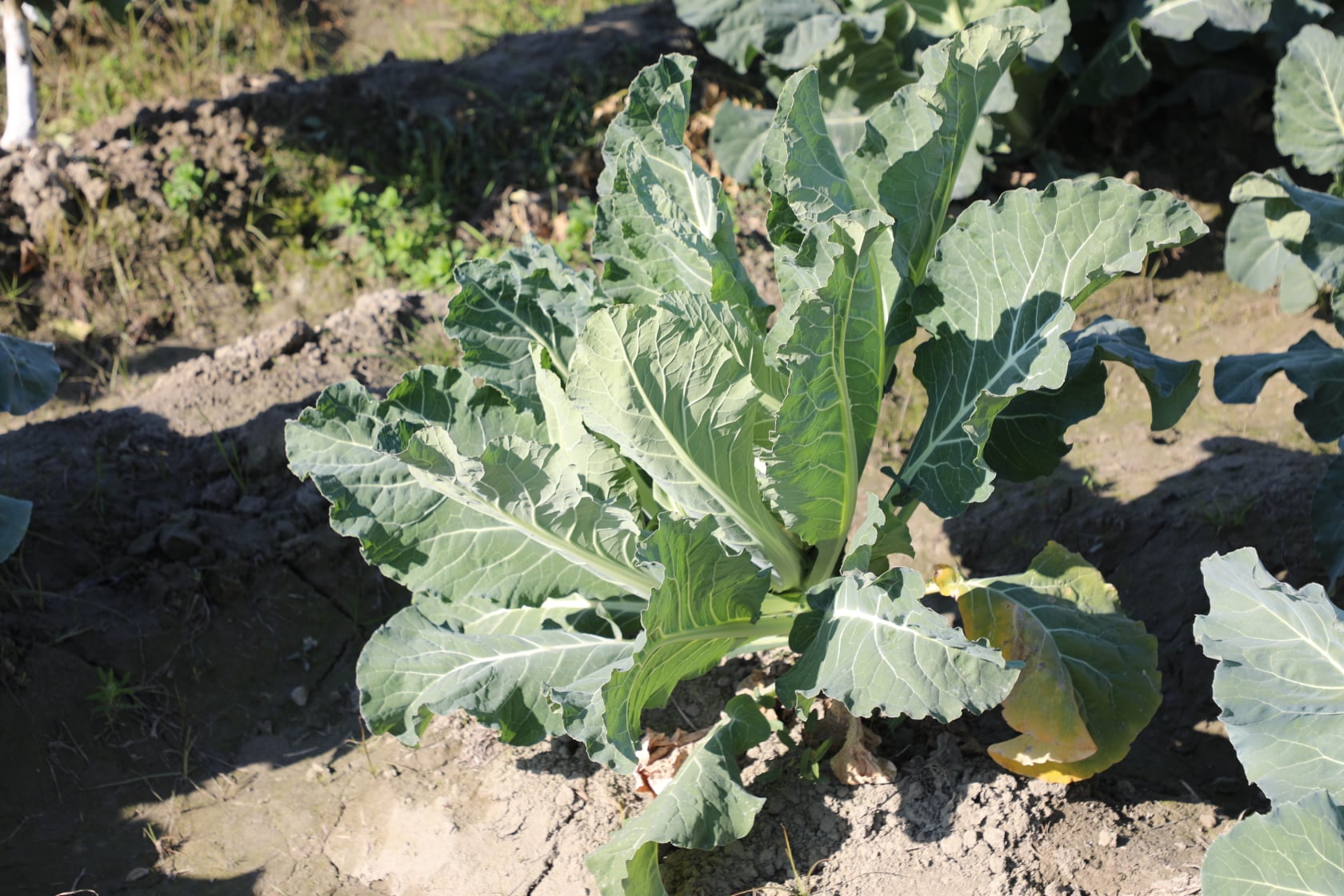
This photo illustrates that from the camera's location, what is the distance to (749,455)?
97.7 inches

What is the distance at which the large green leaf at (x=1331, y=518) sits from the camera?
2668 millimetres

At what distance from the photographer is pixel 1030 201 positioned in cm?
242

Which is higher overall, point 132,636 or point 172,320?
point 172,320

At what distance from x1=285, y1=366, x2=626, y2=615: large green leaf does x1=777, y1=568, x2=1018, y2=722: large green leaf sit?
0.64m

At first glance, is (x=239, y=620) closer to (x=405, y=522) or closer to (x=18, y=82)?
(x=405, y=522)

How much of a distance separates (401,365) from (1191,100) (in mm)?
3601

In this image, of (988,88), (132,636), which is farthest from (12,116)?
(988,88)

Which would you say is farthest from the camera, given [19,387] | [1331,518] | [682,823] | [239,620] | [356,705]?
[239,620]

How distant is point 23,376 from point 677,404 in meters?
1.91

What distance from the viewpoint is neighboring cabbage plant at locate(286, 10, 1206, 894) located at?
2.22 metres

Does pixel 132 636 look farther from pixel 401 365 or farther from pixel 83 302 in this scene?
pixel 83 302

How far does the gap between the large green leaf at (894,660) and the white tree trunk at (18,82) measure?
403 cm

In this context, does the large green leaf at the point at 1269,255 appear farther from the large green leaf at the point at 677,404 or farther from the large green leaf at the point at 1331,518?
the large green leaf at the point at 677,404

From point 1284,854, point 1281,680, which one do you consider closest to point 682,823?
point 1284,854
